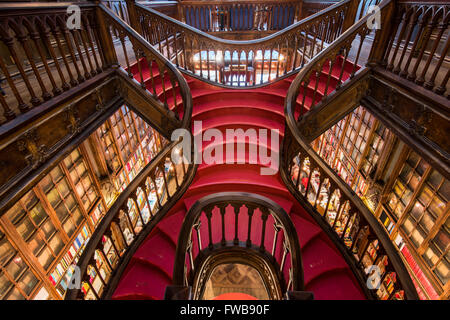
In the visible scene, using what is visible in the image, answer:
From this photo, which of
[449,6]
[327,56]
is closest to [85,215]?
[327,56]

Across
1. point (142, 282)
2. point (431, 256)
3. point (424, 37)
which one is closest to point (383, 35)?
point (424, 37)

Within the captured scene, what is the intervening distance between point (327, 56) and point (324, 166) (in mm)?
1352

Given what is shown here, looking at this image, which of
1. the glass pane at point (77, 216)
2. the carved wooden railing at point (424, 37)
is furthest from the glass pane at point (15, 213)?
the carved wooden railing at point (424, 37)

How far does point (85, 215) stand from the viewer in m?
3.91

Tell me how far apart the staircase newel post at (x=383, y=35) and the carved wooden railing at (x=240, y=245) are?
7.66 ft

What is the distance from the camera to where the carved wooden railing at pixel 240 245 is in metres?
1.68

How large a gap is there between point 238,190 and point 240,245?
853 millimetres

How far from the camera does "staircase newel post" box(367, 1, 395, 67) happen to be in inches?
100

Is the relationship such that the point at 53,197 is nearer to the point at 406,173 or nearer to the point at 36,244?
the point at 36,244

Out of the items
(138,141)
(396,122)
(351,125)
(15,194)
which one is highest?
(396,122)

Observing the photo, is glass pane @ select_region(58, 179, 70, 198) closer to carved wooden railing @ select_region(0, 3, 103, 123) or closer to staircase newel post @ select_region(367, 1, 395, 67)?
carved wooden railing @ select_region(0, 3, 103, 123)

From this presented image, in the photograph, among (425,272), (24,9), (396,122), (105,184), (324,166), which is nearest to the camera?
(24,9)

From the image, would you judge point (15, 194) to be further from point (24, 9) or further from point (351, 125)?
point (351, 125)

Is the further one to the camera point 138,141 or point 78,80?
point 138,141
